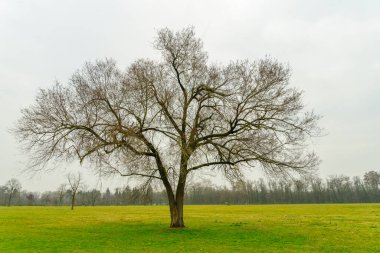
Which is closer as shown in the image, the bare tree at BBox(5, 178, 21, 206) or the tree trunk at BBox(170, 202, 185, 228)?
the tree trunk at BBox(170, 202, 185, 228)

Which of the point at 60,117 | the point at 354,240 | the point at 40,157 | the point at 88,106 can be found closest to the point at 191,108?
the point at 88,106

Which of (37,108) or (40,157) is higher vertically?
(37,108)

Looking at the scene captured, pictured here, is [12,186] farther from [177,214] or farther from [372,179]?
[372,179]

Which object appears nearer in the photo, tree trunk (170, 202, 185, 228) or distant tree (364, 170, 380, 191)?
tree trunk (170, 202, 185, 228)

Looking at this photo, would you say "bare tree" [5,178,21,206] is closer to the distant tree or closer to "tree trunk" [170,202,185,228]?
"tree trunk" [170,202,185,228]

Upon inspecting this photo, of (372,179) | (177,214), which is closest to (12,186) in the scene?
(177,214)

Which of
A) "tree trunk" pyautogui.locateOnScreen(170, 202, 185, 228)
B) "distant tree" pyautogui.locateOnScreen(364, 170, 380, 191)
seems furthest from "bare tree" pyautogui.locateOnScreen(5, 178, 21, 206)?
"distant tree" pyautogui.locateOnScreen(364, 170, 380, 191)

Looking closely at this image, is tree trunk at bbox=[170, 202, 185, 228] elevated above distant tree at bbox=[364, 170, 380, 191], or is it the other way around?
distant tree at bbox=[364, 170, 380, 191]

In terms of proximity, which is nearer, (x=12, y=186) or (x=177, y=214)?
(x=177, y=214)

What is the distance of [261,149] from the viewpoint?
19.3 meters

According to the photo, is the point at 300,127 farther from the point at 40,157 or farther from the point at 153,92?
the point at 40,157

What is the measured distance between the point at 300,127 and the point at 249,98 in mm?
3596

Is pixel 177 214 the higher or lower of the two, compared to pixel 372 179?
lower

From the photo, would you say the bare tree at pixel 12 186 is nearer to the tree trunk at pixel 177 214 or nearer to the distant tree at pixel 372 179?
the tree trunk at pixel 177 214
